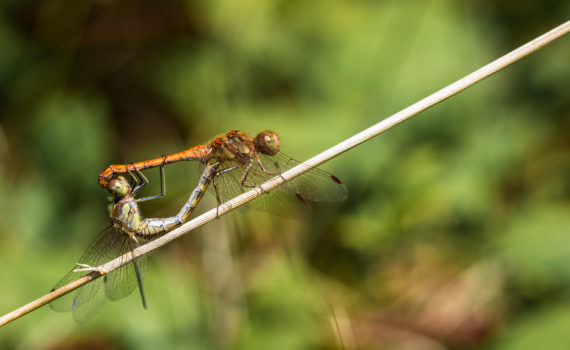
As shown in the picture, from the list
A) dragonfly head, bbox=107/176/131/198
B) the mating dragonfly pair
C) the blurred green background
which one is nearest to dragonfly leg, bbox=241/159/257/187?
the mating dragonfly pair

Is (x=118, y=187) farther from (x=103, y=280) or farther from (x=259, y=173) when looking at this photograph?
(x=259, y=173)

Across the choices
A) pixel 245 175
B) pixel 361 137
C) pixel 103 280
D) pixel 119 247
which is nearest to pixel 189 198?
pixel 245 175

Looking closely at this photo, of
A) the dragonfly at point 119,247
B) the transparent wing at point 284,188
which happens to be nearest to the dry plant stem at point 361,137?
the dragonfly at point 119,247

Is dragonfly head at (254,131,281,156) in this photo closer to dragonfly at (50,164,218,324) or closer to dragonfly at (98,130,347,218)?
dragonfly at (98,130,347,218)

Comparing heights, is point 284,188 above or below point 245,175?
below

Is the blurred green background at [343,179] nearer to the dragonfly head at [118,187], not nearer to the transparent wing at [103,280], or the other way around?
the transparent wing at [103,280]

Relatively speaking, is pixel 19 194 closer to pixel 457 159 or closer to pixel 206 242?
pixel 206 242
